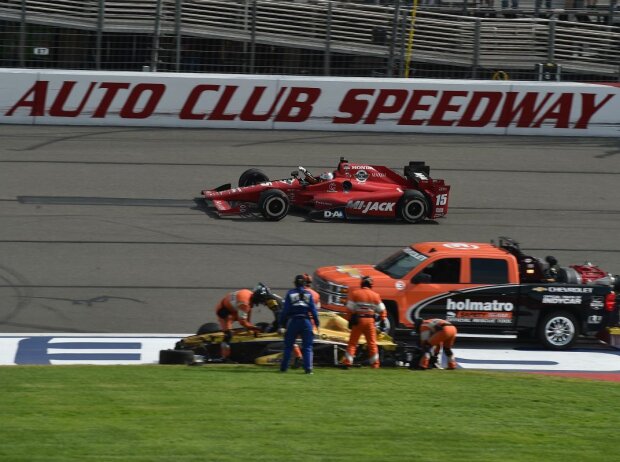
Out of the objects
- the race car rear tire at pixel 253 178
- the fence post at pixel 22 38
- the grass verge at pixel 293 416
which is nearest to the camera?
the grass verge at pixel 293 416

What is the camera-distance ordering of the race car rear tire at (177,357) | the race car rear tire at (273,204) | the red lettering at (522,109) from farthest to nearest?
the red lettering at (522,109)
the race car rear tire at (273,204)
the race car rear tire at (177,357)

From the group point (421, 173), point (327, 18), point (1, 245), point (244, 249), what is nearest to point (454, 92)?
A: point (327, 18)

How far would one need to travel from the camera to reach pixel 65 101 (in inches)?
976

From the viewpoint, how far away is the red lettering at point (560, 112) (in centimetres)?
2569

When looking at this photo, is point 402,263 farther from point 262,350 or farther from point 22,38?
point 22,38

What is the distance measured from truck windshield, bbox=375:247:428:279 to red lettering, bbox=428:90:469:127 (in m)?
10.6

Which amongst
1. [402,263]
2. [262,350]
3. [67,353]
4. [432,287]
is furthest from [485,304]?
[67,353]

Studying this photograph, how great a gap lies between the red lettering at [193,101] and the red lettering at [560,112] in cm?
764

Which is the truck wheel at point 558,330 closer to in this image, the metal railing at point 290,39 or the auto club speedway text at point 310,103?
the auto club speedway text at point 310,103

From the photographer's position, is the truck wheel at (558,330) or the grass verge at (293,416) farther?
the truck wheel at (558,330)

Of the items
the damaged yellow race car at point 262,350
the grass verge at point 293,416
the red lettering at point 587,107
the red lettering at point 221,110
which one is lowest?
the grass verge at point 293,416

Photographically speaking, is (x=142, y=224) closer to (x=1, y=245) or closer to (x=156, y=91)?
(x=1, y=245)

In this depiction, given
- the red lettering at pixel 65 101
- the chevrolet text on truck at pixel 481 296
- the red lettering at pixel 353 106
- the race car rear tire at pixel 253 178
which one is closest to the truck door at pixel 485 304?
the chevrolet text on truck at pixel 481 296

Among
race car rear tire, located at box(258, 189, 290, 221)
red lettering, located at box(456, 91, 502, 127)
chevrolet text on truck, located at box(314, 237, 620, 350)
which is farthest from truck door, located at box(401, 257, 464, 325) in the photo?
red lettering, located at box(456, 91, 502, 127)
